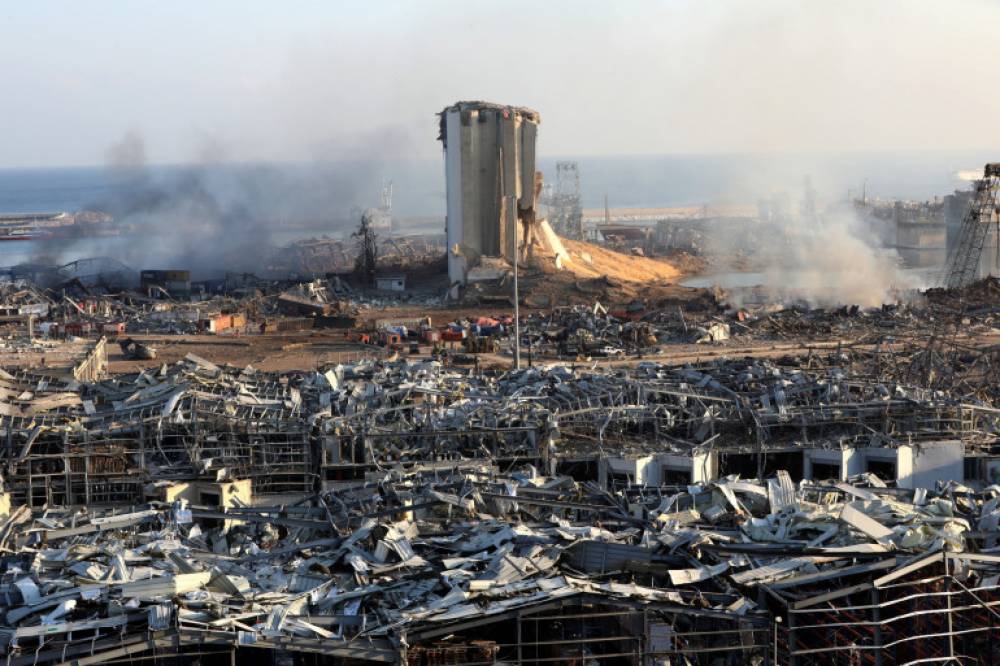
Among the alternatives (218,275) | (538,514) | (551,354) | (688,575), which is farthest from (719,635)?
(218,275)

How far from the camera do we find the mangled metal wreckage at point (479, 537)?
34.6 feet

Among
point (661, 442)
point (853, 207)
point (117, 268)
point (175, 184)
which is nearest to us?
point (661, 442)

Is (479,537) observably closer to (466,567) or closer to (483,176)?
(466,567)

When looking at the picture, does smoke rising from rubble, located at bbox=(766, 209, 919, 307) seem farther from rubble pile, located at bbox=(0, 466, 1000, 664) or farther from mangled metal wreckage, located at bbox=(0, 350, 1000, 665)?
rubble pile, located at bbox=(0, 466, 1000, 664)

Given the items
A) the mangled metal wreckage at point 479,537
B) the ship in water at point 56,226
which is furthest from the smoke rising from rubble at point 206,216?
the mangled metal wreckage at point 479,537

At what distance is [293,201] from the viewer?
81875 millimetres

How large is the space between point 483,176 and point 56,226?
220 feet

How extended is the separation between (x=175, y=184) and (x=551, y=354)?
152 ft

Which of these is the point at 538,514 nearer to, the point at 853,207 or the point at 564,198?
the point at 564,198

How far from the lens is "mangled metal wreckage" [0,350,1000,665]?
34.6 feet

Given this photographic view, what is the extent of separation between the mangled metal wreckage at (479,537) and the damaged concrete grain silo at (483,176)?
28772 mm

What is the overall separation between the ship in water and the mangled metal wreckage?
55704mm

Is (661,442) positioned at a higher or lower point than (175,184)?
lower

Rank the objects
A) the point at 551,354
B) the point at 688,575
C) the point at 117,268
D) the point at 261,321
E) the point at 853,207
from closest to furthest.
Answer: the point at 688,575, the point at 551,354, the point at 261,321, the point at 117,268, the point at 853,207
